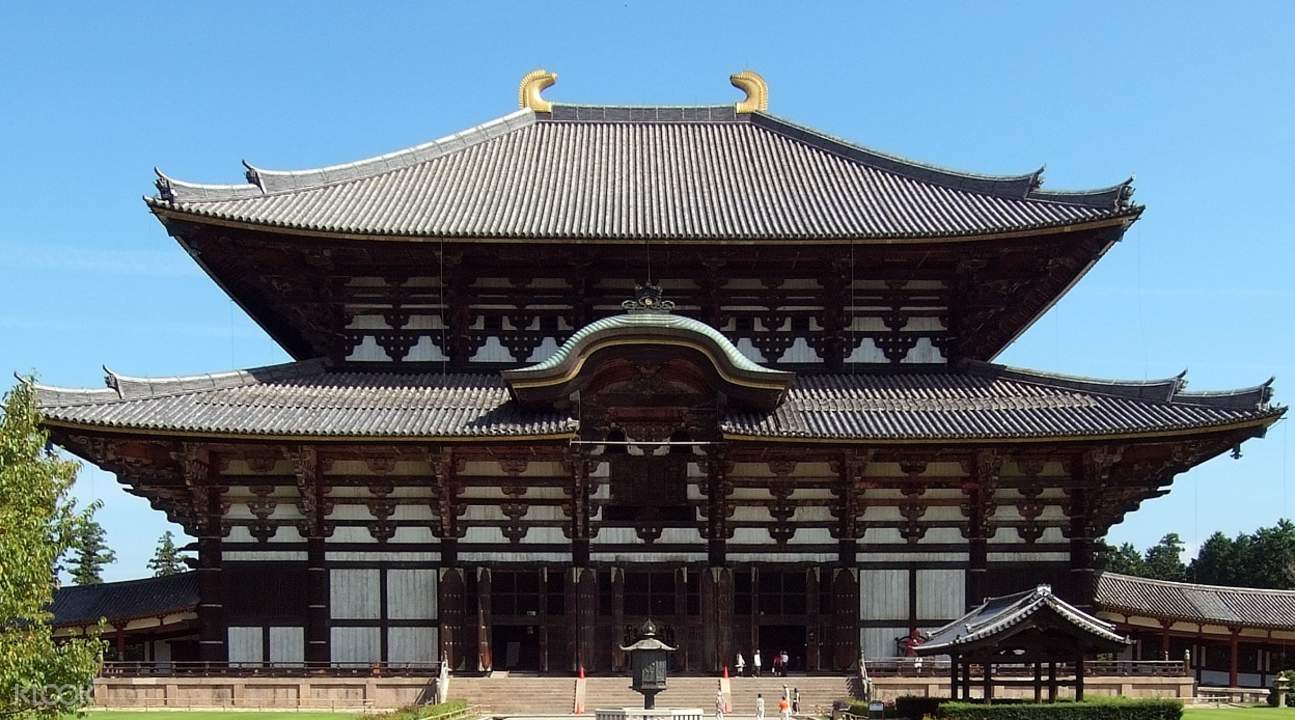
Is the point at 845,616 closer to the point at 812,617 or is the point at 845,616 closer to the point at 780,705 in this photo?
the point at 812,617

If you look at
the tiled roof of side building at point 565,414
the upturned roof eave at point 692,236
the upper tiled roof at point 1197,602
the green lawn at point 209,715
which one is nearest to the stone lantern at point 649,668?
the tiled roof of side building at point 565,414

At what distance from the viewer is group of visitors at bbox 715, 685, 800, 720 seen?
2484 cm

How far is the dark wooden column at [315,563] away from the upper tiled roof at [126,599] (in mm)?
4731

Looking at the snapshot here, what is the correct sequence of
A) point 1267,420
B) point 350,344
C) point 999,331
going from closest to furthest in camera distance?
point 1267,420, point 350,344, point 999,331

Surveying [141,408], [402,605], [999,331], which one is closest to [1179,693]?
Result: [999,331]

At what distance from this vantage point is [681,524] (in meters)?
29.5

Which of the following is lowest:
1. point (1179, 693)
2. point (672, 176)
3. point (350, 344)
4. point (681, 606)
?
point (1179, 693)

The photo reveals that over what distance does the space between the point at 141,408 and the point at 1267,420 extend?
26.8m

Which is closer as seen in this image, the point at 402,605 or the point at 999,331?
the point at 402,605

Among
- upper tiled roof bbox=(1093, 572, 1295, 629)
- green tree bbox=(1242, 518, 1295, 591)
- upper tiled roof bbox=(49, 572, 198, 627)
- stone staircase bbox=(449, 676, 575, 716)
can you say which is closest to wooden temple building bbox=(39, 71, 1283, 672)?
stone staircase bbox=(449, 676, 575, 716)

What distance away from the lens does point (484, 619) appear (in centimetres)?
2891

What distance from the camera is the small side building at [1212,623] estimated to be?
40125mm

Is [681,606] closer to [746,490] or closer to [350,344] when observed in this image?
[746,490]

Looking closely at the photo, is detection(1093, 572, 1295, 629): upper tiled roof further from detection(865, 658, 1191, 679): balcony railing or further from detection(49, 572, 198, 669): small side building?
detection(49, 572, 198, 669): small side building
